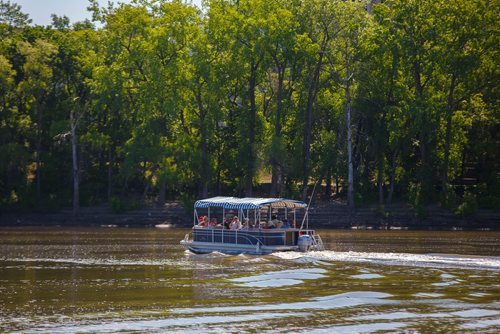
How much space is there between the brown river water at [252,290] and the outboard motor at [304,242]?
2.74ft

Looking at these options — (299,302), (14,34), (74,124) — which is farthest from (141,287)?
(14,34)

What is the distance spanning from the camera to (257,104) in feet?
280

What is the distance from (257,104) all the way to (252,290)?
5382cm

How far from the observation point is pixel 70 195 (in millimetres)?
87625

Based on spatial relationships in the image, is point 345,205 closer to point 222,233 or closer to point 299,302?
point 222,233

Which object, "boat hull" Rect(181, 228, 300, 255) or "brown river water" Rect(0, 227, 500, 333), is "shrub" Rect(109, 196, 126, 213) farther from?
"boat hull" Rect(181, 228, 300, 255)

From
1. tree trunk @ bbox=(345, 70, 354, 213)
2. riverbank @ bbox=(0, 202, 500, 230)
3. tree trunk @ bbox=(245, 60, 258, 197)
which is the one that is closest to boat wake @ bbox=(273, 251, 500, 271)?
riverbank @ bbox=(0, 202, 500, 230)

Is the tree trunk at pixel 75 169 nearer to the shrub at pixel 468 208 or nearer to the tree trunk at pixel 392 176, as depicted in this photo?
the tree trunk at pixel 392 176

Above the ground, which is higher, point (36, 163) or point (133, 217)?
point (36, 163)

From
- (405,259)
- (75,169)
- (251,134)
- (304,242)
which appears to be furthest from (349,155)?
(405,259)

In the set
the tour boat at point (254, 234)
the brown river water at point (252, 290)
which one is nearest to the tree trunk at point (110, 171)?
the brown river water at point (252, 290)

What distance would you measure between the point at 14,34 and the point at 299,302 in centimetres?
7249

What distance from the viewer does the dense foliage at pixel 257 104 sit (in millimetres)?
76500

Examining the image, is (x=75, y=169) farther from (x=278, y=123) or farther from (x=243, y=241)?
(x=243, y=241)
